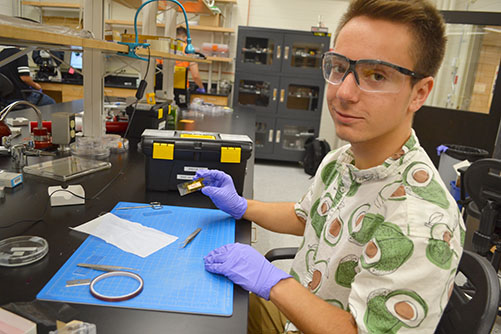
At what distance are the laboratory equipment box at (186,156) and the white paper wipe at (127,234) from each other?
0.96 feet

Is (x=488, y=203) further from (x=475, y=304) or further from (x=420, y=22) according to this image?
(x=420, y=22)

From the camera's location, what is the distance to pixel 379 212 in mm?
888

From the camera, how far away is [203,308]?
0.78 metres

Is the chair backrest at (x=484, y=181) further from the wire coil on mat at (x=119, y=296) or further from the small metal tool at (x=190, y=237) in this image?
the wire coil on mat at (x=119, y=296)

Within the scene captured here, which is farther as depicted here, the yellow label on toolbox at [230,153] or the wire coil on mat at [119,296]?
the yellow label on toolbox at [230,153]

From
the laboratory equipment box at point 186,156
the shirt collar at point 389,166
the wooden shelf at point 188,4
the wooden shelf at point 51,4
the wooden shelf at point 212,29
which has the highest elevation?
the wooden shelf at point 51,4

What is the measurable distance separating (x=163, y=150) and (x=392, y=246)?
890 mm

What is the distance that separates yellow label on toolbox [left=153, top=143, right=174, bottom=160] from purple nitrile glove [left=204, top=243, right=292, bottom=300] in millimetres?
530

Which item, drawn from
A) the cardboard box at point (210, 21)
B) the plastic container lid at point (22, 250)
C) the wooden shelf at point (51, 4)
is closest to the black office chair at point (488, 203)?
the plastic container lid at point (22, 250)

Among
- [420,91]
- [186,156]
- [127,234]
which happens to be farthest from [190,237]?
[420,91]

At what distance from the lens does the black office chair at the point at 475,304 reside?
86 cm

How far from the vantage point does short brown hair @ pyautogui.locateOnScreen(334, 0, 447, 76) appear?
2.91 ft

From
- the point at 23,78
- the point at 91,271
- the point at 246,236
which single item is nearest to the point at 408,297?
the point at 246,236

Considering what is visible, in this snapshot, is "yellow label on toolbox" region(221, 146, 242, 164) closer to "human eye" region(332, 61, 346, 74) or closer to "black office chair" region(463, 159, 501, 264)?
"human eye" region(332, 61, 346, 74)
